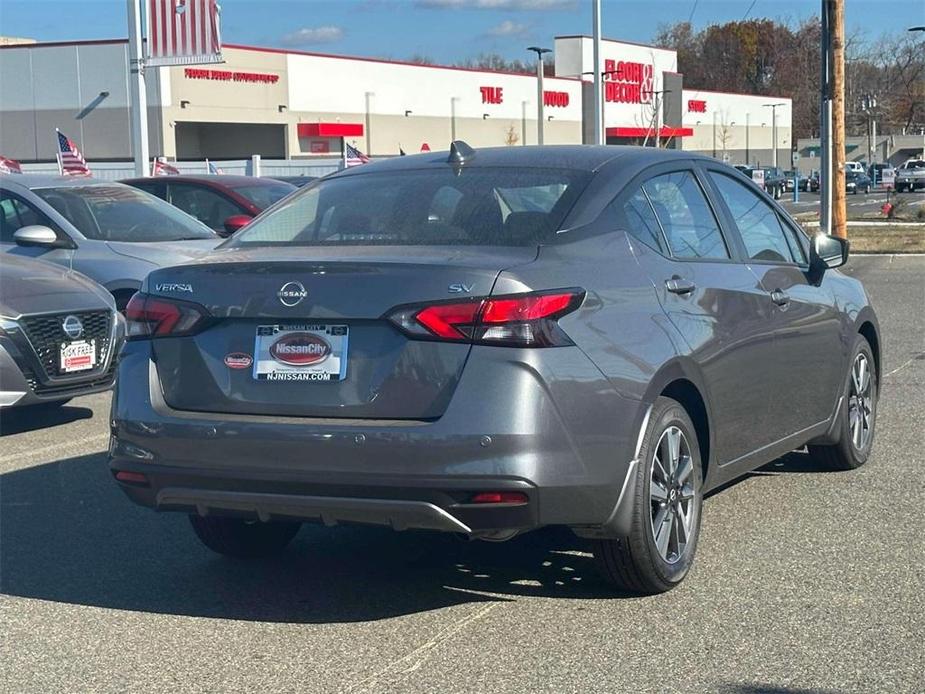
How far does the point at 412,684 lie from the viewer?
4176 millimetres

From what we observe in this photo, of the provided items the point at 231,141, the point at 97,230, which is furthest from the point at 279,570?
the point at 231,141

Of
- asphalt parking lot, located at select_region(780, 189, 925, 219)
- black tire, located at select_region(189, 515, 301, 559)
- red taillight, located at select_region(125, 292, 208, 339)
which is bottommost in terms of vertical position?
black tire, located at select_region(189, 515, 301, 559)

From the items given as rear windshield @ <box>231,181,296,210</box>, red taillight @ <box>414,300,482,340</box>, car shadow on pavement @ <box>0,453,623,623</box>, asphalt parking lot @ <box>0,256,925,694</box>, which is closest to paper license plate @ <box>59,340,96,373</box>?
asphalt parking lot @ <box>0,256,925,694</box>

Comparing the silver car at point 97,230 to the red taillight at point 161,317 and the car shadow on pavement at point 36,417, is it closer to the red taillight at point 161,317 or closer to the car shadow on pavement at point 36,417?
the car shadow on pavement at point 36,417

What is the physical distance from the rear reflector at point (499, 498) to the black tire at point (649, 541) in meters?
0.50

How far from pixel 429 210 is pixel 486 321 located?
3.03ft

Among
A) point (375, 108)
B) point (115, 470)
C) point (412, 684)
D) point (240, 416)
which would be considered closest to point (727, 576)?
point (412, 684)

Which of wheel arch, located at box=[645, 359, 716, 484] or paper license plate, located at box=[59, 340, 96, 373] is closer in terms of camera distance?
wheel arch, located at box=[645, 359, 716, 484]

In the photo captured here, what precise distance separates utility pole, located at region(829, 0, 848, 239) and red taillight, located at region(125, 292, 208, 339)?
17.7m

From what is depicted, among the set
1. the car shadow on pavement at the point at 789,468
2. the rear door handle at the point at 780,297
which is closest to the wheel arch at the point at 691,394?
the rear door handle at the point at 780,297

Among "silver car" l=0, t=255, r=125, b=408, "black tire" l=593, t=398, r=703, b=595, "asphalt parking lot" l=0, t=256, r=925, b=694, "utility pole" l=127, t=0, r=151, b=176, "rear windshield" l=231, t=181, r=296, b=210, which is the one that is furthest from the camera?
"utility pole" l=127, t=0, r=151, b=176

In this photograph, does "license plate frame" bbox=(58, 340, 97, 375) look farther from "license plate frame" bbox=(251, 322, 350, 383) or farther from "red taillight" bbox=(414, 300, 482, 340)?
"red taillight" bbox=(414, 300, 482, 340)

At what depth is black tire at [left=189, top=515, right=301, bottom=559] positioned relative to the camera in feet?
18.0

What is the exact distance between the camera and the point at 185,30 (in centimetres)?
2062
